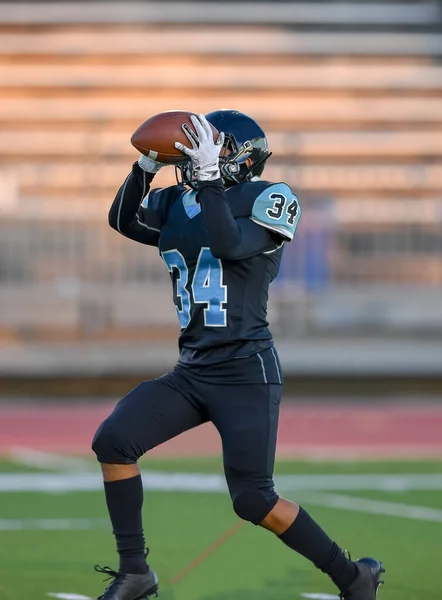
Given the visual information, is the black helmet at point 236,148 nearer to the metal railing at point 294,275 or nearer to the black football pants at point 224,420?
the black football pants at point 224,420

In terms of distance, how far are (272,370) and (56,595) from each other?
115cm

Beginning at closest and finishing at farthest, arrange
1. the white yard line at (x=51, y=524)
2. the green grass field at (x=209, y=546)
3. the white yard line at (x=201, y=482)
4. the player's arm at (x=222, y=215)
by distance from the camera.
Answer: the player's arm at (x=222, y=215) → the green grass field at (x=209, y=546) → the white yard line at (x=51, y=524) → the white yard line at (x=201, y=482)

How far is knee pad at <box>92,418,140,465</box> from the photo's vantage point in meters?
3.54

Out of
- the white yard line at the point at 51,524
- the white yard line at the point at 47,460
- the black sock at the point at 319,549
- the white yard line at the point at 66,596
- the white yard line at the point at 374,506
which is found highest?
the black sock at the point at 319,549

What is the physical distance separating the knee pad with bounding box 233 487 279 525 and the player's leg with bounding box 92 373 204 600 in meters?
0.32

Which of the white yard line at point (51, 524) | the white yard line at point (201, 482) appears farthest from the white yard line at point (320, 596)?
the white yard line at point (201, 482)

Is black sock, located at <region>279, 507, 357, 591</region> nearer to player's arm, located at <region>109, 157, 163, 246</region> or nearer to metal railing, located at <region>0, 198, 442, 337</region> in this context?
player's arm, located at <region>109, 157, 163, 246</region>

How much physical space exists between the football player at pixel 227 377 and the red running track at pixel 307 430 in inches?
155

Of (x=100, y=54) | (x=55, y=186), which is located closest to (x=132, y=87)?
(x=100, y=54)

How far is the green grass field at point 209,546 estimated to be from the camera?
4109 mm

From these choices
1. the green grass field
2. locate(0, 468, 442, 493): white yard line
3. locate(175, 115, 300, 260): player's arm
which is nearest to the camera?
locate(175, 115, 300, 260): player's arm

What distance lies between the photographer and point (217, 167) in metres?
3.46

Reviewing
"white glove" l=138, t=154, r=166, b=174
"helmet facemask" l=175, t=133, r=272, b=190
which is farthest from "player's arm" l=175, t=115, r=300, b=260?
"white glove" l=138, t=154, r=166, b=174

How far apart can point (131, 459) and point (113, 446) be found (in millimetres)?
87
